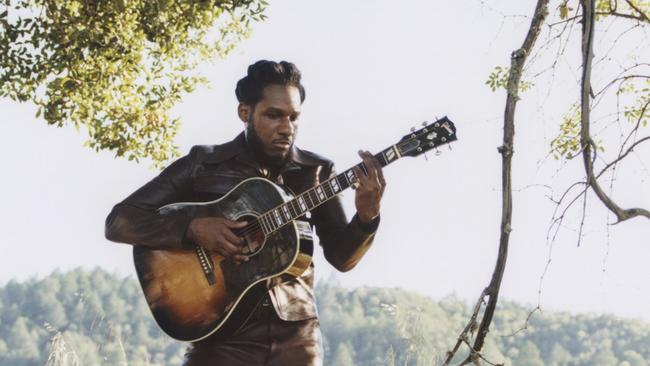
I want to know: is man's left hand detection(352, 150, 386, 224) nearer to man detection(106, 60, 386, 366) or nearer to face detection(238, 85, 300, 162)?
man detection(106, 60, 386, 366)

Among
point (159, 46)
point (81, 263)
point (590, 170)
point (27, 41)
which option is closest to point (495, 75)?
point (590, 170)

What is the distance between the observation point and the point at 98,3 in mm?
7816

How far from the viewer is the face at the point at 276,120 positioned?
172 inches

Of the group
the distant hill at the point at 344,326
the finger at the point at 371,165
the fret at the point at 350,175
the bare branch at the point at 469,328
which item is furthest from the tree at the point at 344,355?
the finger at the point at 371,165

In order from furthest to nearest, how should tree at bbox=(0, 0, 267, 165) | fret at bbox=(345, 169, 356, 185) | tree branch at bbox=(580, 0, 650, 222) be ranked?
tree at bbox=(0, 0, 267, 165), tree branch at bbox=(580, 0, 650, 222), fret at bbox=(345, 169, 356, 185)

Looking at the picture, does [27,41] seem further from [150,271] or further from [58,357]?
[150,271]

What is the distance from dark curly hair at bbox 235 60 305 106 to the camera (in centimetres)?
440

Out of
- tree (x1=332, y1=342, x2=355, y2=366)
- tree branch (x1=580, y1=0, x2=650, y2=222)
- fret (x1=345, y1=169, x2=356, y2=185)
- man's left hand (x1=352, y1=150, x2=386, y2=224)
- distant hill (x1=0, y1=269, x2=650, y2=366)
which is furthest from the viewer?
tree (x1=332, y1=342, x2=355, y2=366)

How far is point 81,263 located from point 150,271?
67290 millimetres

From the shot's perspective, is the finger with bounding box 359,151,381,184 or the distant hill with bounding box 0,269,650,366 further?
the distant hill with bounding box 0,269,650,366

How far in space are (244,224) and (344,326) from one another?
1886 inches

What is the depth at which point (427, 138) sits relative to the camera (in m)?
4.32

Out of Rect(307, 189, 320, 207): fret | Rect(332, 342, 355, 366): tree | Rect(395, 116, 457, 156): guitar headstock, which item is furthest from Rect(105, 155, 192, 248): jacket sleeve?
Rect(332, 342, 355, 366): tree

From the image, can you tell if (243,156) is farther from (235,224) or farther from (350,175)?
(350,175)
